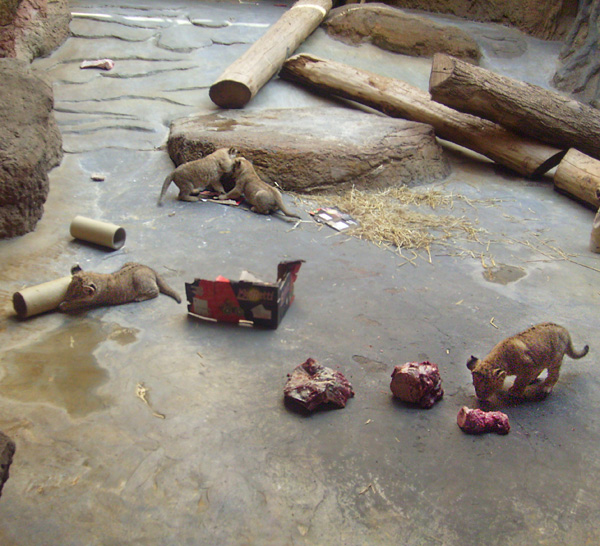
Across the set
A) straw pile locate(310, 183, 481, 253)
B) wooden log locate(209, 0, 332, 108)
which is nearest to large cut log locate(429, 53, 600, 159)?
straw pile locate(310, 183, 481, 253)

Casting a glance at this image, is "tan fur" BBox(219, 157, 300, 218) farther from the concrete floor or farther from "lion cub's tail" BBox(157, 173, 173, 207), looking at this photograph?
"lion cub's tail" BBox(157, 173, 173, 207)

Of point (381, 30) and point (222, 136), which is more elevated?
point (381, 30)

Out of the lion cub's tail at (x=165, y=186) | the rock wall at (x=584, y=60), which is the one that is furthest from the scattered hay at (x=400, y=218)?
the rock wall at (x=584, y=60)

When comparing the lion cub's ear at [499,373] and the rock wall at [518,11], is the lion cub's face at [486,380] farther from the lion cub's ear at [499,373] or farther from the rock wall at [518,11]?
the rock wall at [518,11]

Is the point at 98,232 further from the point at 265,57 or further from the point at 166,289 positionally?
the point at 265,57

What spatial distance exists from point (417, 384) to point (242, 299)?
61.8 inches

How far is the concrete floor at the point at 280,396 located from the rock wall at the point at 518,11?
665 cm

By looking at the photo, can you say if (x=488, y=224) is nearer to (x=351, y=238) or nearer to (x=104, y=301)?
(x=351, y=238)

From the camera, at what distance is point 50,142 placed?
24.0ft

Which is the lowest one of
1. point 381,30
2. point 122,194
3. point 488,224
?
point 122,194

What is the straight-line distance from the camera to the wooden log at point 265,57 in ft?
28.6

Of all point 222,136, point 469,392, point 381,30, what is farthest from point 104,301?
point 381,30

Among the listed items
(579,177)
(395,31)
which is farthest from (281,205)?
(395,31)

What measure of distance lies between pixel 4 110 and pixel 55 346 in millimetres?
3550
